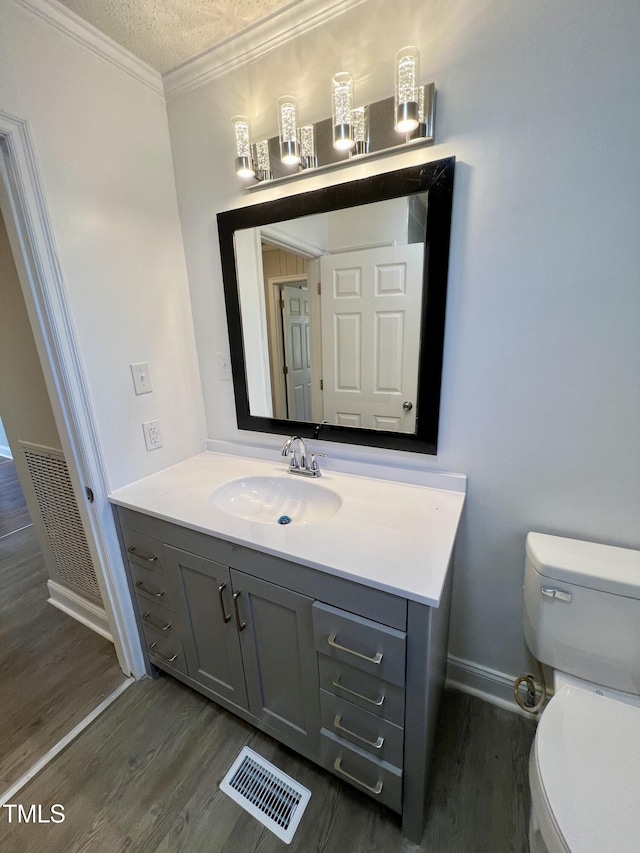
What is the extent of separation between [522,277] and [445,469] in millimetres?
650

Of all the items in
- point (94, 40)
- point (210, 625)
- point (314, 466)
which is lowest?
point (210, 625)

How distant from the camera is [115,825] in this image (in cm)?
106

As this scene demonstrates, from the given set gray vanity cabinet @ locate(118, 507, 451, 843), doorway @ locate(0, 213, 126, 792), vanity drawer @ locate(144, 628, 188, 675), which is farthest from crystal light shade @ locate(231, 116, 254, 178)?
vanity drawer @ locate(144, 628, 188, 675)

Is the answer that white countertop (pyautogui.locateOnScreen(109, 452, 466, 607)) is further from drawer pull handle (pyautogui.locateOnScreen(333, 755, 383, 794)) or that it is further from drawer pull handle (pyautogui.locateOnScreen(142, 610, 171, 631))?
drawer pull handle (pyautogui.locateOnScreen(333, 755, 383, 794))

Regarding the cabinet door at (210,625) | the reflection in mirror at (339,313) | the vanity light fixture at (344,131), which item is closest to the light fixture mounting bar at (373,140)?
the vanity light fixture at (344,131)

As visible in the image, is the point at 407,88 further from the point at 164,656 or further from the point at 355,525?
the point at 164,656

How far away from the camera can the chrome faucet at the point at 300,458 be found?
1.42 metres

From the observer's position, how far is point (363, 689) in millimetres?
933

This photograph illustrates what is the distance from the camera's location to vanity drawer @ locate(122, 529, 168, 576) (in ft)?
4.17

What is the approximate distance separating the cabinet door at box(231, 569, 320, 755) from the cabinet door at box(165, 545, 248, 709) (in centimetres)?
5

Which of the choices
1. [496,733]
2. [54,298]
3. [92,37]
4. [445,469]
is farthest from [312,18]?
[496,733]

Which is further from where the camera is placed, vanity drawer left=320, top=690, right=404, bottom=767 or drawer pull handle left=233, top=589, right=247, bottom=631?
drawer pull handle left=233, top=589, right=247, bottom=631

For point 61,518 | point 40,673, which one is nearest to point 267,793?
point 40,673

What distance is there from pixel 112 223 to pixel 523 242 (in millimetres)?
1397
